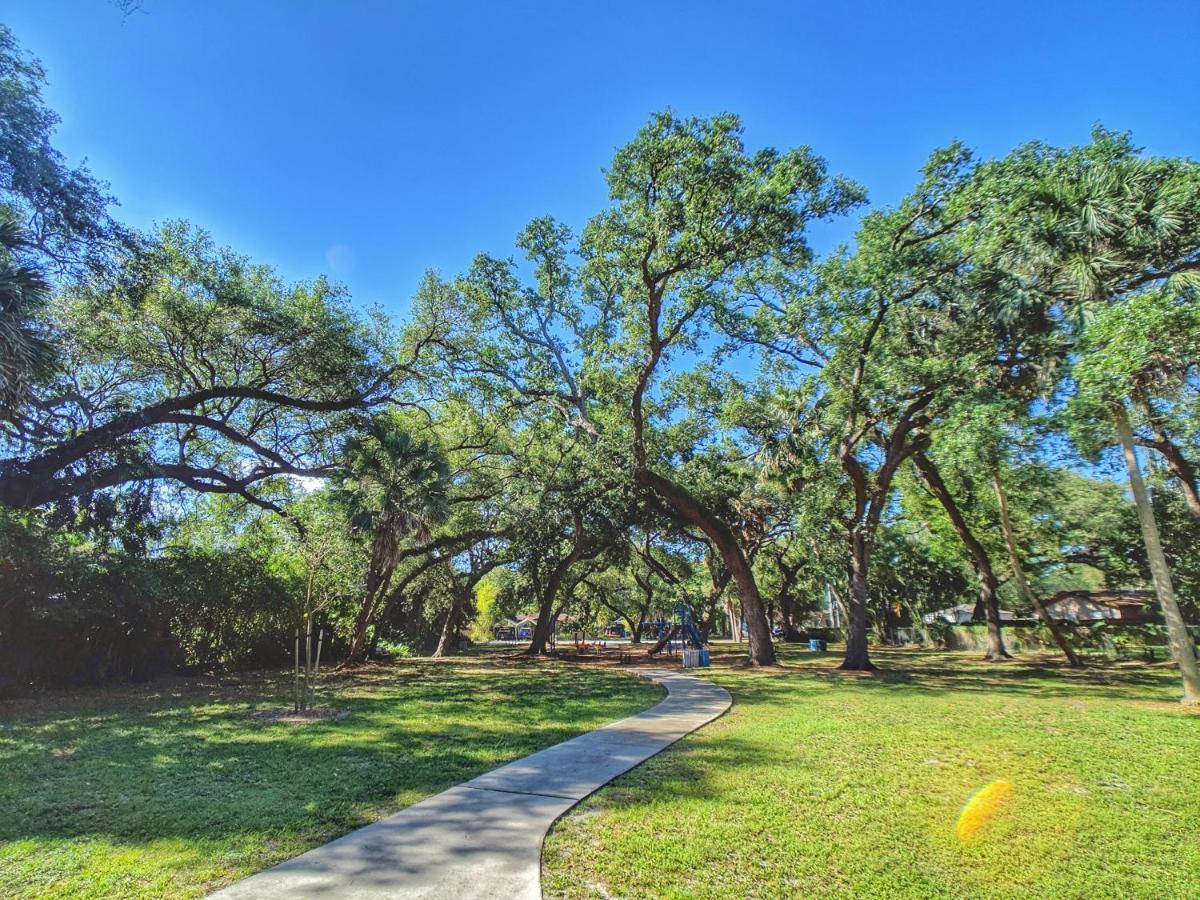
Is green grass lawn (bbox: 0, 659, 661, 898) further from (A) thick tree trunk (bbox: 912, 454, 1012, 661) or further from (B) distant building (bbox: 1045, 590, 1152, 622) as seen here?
(B) distant building (bbox: 1045, 590, 1152, 622)

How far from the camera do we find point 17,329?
8.05m

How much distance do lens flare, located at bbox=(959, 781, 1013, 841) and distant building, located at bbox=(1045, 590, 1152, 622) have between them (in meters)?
21.7

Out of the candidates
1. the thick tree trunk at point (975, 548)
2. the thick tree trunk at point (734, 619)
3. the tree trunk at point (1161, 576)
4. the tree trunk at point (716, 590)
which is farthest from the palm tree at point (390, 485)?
the thick tree trunk at point (734, 619)

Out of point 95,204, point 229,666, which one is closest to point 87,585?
point 229,666

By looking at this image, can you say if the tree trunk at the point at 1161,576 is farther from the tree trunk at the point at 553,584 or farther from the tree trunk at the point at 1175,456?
the tree trunk at the point at 553,584

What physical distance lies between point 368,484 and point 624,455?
23.1ft

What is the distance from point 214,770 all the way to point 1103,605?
33206 millimetres

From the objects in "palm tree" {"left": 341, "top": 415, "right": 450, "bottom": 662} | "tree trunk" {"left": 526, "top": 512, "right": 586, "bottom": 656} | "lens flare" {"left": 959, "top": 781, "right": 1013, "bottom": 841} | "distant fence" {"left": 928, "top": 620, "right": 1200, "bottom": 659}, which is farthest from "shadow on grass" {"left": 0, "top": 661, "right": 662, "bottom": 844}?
"distant fence" {"left": 928, "top": 620, "right": 1200, "bottom": 659}

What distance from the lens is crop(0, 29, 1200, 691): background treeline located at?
10125 millimetres

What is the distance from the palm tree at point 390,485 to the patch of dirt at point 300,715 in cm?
609

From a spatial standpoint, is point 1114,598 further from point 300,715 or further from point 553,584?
point 300,715

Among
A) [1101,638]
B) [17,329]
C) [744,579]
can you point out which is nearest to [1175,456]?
[744,579]

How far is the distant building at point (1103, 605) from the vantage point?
2397cm

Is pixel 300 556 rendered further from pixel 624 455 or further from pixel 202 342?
pixel 624 455
